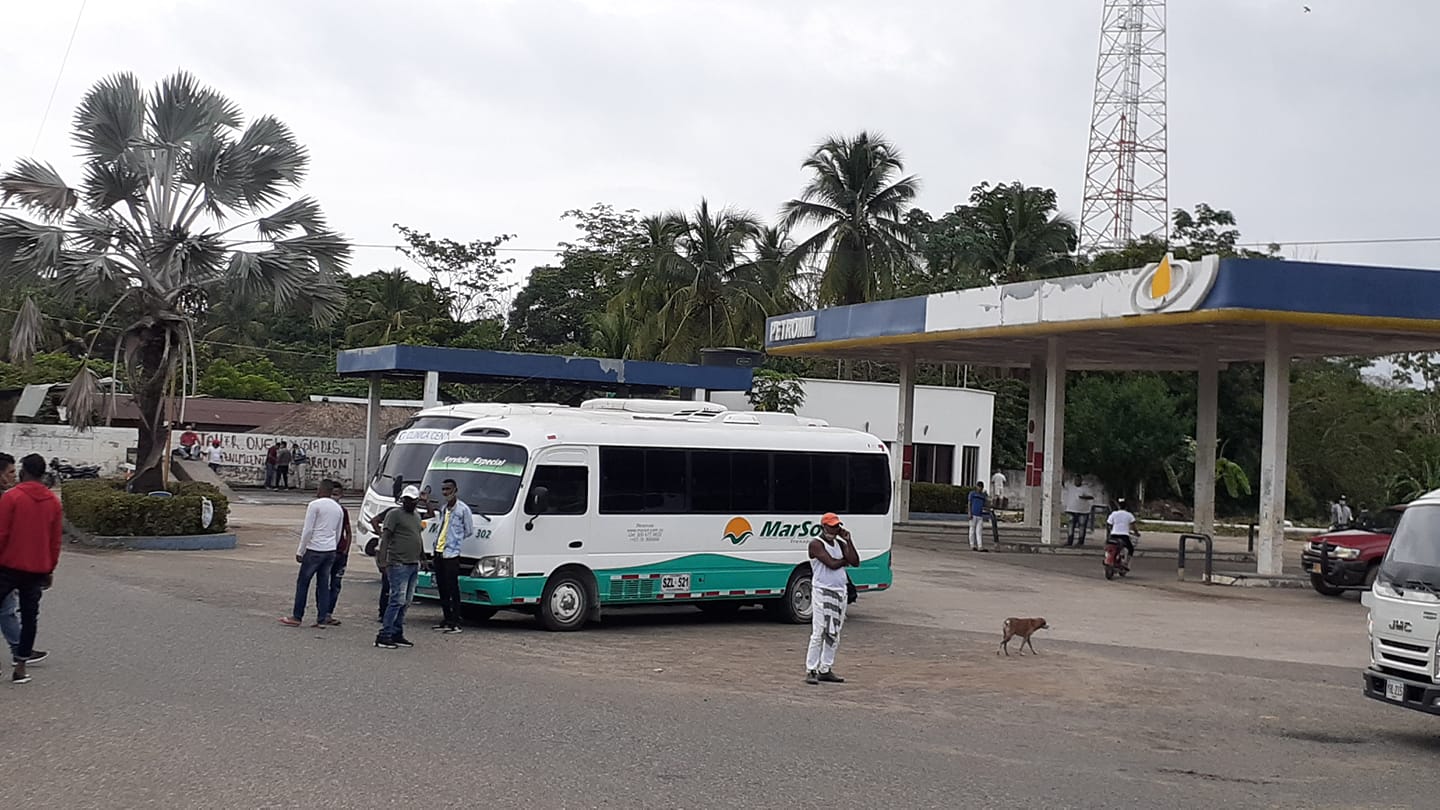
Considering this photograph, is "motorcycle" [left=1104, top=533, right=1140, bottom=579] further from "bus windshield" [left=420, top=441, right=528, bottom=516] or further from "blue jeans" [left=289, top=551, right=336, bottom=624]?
"blue jeans" [left=289, top=551, right=336, bottom=624]

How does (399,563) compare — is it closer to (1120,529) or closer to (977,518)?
(1120,529)

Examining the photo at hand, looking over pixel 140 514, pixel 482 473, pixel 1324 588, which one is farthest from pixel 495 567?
pixel 1324 588

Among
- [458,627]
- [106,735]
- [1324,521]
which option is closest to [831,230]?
[1324,521]

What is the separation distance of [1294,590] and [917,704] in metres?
16.7

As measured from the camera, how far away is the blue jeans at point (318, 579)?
1503 centimetres

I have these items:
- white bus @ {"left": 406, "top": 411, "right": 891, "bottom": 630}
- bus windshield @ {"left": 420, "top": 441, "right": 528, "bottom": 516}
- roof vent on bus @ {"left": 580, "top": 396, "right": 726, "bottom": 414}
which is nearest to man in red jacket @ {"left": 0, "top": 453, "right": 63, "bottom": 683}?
white bus @ {"left": 406, "top": 411, "right": 891, "bottom": 630}

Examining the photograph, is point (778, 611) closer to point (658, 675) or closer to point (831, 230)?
point (658, 675)

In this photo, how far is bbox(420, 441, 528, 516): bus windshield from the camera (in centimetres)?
1591

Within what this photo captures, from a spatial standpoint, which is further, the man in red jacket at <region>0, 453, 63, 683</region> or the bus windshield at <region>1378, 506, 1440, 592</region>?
the bus windshield at <region>1378, 506, 1440, 592</region>

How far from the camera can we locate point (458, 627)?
1561 centimetres

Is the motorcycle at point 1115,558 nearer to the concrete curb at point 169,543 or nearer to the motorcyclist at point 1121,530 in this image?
the motorcyclist at point 1121,530

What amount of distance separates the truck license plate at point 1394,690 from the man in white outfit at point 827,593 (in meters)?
4.52

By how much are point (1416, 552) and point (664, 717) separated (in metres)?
6.14

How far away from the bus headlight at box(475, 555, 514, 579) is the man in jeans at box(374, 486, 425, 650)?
1.02 metres
